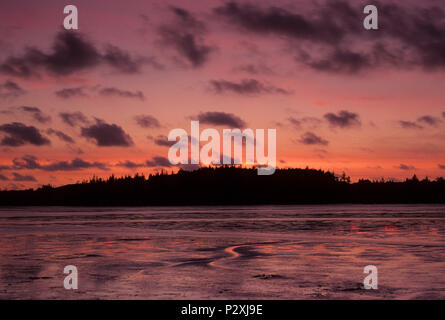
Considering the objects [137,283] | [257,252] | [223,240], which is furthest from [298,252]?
[137,283]

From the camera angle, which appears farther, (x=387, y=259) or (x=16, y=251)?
(x=16, y=251)

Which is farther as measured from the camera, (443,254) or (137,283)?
(443,254)

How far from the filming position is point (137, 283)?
659 inches

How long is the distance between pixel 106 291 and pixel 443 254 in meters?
15.6

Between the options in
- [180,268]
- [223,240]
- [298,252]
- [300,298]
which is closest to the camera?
[300,298]

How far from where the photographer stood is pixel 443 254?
2369 cm

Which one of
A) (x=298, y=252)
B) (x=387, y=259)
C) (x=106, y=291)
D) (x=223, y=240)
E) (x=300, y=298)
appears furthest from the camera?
(x=223, y=240)
